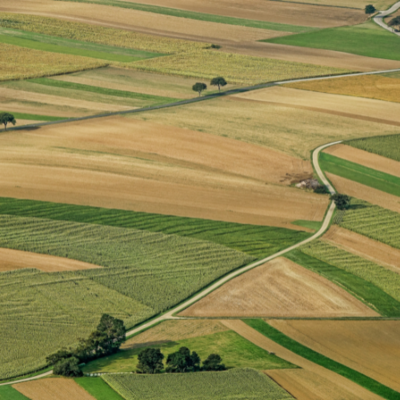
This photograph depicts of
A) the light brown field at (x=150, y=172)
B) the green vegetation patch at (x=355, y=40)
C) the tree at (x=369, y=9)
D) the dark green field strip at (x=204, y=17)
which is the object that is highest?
the tree at (x=369, y=9)

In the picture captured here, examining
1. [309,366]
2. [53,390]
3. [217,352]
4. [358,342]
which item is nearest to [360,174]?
A: [358,342]

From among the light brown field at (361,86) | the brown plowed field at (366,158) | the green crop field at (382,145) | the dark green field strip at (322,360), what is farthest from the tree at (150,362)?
the light brown field at (361,86)

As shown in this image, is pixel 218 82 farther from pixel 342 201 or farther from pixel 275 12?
pixel 275 12

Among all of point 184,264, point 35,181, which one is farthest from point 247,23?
point 184,264

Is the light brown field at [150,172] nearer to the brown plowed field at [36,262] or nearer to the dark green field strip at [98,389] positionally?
the brown plowed field at [36,262]

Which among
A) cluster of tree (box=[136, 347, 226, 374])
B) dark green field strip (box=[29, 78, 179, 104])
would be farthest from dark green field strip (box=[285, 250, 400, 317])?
dark green field strip (box=[29, 78, 179, 104])

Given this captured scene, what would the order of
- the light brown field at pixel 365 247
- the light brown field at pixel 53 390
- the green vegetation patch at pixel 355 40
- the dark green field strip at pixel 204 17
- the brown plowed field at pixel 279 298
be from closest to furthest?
the light brown field at pixel 53 390 < the brown plowed field at pixel 279 298 < the light brown field at pixel 365 247 < the green vegetation patch at pixel 355 40 < the dark green field strip at pixel 204 17
